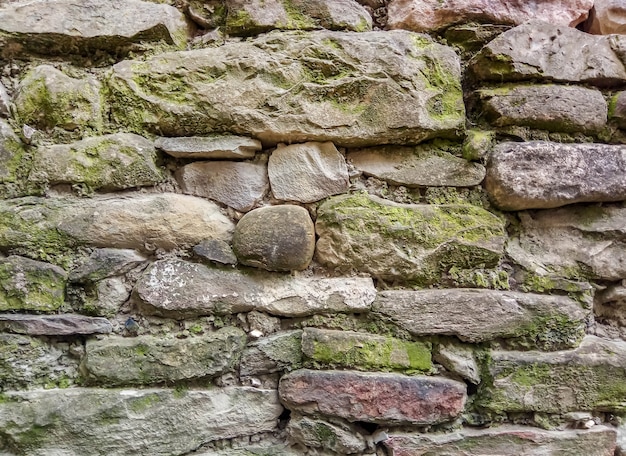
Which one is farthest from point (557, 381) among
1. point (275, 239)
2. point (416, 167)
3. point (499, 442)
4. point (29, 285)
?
point (29, 285)

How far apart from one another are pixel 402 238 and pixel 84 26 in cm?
81

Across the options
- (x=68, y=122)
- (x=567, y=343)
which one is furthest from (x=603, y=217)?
(x=68, y=122)

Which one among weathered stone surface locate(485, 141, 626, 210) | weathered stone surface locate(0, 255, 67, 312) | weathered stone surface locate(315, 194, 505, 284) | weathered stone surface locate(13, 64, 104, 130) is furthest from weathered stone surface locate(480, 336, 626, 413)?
weathered stone surface locate(13, 64, 104, 130)

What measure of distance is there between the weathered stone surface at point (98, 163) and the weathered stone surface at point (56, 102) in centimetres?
5

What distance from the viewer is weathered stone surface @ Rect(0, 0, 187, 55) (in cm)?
87

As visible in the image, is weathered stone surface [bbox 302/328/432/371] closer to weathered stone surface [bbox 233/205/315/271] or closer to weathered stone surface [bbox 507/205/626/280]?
weathered stone surface [bbox 233/205/315/271]

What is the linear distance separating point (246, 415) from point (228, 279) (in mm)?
274

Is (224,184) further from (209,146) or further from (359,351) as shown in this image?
(359,351)

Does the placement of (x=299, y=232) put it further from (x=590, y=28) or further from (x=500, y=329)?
(x=590, y=28)

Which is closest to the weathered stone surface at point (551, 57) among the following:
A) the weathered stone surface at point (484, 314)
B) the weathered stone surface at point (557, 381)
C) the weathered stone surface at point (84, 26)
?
the weathered stone surface at point (484, 314)

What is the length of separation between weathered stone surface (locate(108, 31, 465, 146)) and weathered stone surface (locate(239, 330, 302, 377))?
1.37 feet

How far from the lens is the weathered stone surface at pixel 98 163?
→ 0.84 meters

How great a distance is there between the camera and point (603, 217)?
91cm

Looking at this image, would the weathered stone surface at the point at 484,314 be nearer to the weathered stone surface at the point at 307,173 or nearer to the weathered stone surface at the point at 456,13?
the weathered stone surface at the point at 307,173
